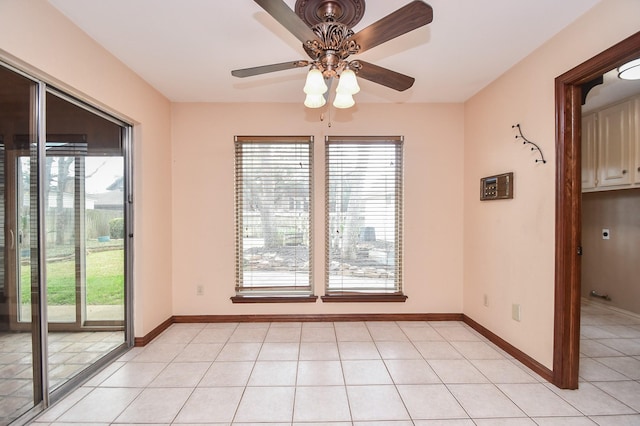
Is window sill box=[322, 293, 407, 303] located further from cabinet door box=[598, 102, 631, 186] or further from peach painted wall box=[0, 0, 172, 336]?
cabinet door box=[598, 102, 631, 186]

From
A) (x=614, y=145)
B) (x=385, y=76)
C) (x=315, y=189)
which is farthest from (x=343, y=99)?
(x=614, y=145)

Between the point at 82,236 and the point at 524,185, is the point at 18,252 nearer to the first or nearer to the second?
the point at 82,236

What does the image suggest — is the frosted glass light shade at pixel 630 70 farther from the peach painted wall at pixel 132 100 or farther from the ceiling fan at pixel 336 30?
the peach painted wall at pixel 132 100

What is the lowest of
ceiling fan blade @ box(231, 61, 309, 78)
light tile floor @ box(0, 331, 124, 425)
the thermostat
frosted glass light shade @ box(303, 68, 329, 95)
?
light tile floor @ box(0, 331, 124, 425)

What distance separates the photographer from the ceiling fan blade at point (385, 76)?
1.69 metres

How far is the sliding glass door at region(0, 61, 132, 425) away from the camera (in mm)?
1665

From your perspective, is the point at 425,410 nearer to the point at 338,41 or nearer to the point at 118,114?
the point at 338,41

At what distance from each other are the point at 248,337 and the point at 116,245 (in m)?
1.48

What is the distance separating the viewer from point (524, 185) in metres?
2.38

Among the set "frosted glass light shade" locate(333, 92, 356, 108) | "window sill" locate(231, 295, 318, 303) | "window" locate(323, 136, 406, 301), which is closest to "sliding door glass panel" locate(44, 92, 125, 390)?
"window sill" locate(231, 295, 318, 303)

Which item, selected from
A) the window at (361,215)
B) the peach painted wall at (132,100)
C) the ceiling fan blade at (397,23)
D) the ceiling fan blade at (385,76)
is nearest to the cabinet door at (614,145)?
the window at (361,215)

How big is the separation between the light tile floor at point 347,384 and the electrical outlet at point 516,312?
0.35m

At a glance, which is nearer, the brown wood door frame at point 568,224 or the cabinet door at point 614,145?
the brown wood door frame at point 568,224

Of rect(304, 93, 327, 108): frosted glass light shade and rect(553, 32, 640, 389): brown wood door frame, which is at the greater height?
rect(304, 93, 327, 108): frosted glass light shade
